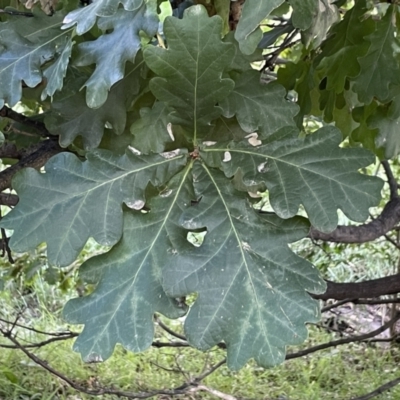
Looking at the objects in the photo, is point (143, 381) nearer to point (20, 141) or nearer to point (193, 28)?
point (20, 141)

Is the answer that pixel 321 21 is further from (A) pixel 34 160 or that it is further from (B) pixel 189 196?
(A) pixel 34 160

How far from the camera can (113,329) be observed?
600 mm

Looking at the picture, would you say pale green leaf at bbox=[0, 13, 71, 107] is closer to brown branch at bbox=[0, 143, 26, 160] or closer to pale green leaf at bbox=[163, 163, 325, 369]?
pale green leaf at bbox=[163, 163, 325, 369]

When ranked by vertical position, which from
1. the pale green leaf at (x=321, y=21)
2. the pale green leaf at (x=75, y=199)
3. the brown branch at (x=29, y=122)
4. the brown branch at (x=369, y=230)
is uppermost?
the pale green leaf at (x=321, y=21)

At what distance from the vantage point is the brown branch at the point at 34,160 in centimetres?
93

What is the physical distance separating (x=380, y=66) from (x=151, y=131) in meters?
0.32

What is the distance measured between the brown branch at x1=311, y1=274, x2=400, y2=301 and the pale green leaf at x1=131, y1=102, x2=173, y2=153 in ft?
1.92

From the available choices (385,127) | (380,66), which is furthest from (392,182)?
(380,66)

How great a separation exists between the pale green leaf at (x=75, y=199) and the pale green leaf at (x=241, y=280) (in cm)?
7

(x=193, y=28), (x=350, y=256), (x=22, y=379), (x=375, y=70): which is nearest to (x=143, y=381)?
(x=22, y=379)

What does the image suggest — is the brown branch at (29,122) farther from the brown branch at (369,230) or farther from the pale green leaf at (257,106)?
the brown branch at (369,230)

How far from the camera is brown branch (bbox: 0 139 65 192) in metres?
0.93

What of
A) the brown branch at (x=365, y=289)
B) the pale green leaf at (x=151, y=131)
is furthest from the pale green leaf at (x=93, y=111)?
the brown branch at (x=365, y=289)

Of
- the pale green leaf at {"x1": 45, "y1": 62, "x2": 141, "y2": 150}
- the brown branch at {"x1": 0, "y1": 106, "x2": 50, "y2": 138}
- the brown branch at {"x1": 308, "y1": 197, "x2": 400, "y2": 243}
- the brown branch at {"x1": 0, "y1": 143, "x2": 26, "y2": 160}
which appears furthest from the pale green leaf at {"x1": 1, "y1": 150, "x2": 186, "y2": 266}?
the brown branch at {"x1": 308, "y1": 197, "x2": 400, "y2": 243}
